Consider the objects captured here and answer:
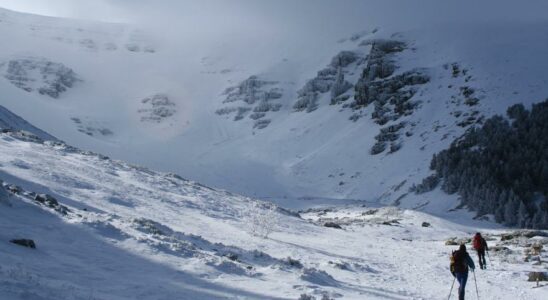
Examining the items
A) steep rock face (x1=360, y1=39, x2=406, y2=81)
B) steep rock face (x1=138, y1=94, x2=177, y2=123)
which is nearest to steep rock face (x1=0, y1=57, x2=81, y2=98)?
steep rock face (x1=138, y1=94, x2=177, y2=123)

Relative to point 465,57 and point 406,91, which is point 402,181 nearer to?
point 406,91

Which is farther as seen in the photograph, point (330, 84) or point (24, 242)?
point (330, 84)

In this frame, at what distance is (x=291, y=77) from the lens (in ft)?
522

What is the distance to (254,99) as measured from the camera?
5812 inches

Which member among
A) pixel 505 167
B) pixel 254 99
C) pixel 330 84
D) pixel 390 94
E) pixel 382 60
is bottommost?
pixel 505 167

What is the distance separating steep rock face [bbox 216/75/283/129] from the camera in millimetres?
137875

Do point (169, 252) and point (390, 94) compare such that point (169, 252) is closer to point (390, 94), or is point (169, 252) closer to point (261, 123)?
point (390, 94)

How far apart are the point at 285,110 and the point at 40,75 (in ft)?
275

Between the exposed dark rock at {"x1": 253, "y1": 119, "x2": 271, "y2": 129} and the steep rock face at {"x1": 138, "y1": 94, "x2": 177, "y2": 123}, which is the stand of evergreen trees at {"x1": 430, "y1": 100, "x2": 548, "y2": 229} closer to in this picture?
the exposed dark rock at {"x1": 253, "y1": 119, "x2": 271, "y2": 129}

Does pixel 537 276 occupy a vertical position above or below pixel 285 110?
below

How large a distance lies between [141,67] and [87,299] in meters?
192

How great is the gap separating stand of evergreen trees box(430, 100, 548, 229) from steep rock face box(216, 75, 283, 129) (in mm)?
64532

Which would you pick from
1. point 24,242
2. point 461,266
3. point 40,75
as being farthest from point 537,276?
point 40,75

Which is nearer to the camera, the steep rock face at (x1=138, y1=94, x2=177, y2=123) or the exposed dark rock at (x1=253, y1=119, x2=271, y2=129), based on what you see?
the exposed dark rock at (x1=253, y1=119, x2=271, y2=129)
